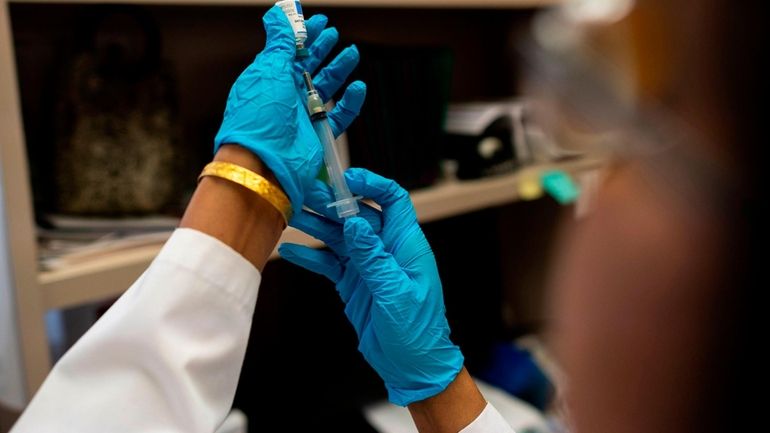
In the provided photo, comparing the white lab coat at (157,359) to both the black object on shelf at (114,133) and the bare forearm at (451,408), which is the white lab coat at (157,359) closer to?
the bare forearm at (451,408)

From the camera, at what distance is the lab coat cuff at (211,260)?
595 mm

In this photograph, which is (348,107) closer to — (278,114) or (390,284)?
(278,114)

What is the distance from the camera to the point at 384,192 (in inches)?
28.8

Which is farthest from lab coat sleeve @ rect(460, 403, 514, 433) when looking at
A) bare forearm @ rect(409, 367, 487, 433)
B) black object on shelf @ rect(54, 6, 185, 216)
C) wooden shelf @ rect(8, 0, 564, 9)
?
black object on shelf @ rect(54, 6, 185, 216)

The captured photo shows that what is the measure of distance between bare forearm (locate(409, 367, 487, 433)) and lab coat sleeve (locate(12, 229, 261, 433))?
22 centimetres

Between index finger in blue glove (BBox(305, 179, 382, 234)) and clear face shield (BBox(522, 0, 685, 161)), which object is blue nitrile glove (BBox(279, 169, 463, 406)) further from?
clear face shield (BBox(522, 0, 685, 161))

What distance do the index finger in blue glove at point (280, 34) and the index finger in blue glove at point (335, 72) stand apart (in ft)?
0.22

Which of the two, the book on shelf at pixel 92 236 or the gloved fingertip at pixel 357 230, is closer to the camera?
the gloved fingertip at pixel 357 230

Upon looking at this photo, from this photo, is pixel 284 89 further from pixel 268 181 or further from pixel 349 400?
pixel 349 400

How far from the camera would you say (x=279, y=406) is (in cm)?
129

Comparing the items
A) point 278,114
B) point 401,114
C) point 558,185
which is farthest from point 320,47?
point 558,185

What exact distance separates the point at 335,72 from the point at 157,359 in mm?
389

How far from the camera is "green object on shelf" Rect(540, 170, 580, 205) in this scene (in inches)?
55.7

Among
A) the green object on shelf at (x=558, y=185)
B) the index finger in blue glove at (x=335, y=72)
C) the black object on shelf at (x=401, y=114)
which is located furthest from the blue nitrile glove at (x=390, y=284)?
the green object on shelf at (x=558, y=185)
